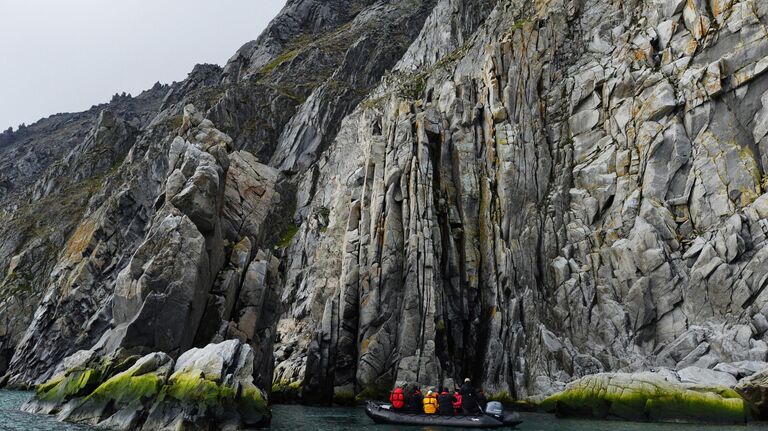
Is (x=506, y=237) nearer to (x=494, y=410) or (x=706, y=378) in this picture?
(x=706, y=378)

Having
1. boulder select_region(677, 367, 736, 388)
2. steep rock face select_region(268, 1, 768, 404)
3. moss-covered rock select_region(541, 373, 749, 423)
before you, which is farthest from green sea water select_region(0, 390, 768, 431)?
steep rock face select_region(268, 1, 768, 404)

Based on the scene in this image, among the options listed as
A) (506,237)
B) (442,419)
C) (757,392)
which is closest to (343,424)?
(442,419)

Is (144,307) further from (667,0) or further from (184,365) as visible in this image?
(667,0)

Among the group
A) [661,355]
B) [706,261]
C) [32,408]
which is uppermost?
[706,261]

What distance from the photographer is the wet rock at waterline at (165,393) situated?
24.1 metres

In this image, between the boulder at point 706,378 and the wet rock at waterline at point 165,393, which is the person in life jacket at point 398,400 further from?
the boulder at point 706,378

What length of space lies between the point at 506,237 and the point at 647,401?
813 inches

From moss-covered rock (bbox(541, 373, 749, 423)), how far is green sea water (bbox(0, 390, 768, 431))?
88cm

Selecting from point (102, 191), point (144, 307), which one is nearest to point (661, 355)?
point (144, 307)

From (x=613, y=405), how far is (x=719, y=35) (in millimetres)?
32489

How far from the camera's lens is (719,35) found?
144ft

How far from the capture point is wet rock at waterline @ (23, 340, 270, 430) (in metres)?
24.1

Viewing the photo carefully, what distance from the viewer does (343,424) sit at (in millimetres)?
29734

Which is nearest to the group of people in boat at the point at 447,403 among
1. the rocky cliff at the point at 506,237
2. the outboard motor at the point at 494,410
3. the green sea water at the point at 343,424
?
the outboard motor at the point at 494,410
